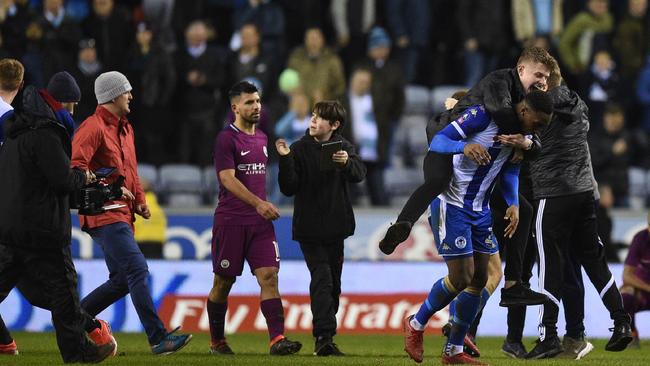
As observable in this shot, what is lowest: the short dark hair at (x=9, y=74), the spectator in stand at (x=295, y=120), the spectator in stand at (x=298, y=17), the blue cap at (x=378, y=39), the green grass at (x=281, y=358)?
the green grass at (x=281, y=358)

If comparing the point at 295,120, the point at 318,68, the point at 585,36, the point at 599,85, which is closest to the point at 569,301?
the point at 295,120

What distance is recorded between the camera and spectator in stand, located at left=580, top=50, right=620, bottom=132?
20125mm

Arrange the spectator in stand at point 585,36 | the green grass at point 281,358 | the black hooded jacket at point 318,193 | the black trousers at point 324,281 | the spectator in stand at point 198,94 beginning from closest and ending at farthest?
the green grass at point 281,358 → the black trousers at point 324,281 → the black hooded jacket at point 318,193 → the spectator in stand at point 198,94 → the spectator in stand at point 585,36

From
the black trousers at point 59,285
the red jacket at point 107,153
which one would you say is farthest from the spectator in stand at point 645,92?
the black trousers at point 59,285

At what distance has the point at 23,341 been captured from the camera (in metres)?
13.6

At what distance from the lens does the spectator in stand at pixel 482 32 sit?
20734mm

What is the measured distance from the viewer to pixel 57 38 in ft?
63.0

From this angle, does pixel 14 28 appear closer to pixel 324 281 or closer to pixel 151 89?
pixel 151 89

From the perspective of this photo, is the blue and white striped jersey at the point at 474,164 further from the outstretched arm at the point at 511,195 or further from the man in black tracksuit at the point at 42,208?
the man in black tracksuit at the point at 42,208

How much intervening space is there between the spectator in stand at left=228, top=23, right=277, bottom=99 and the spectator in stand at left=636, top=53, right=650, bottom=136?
5.47m

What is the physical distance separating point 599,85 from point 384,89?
10.5ft

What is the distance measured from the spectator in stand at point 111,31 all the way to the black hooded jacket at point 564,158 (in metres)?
9.05

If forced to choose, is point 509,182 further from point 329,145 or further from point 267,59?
point 267,59

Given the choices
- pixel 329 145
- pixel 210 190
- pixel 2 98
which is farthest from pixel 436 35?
pixel 2 98
